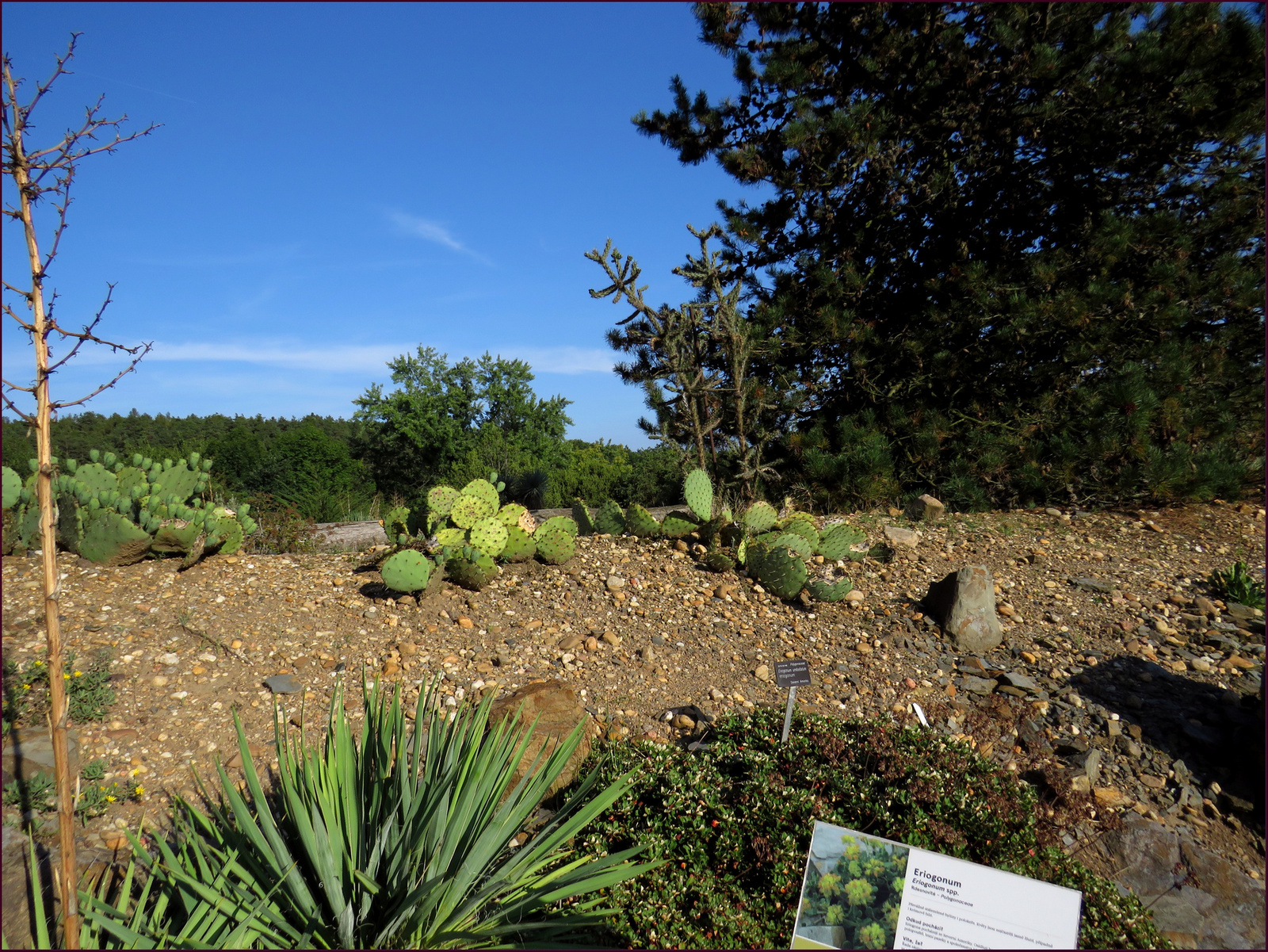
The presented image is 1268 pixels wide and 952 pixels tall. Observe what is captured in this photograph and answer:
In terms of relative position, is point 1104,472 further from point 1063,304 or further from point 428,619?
point 428,619

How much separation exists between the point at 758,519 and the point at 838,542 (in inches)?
25.7

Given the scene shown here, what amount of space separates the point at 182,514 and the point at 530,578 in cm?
246

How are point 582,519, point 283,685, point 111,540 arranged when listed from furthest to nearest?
1. point 582,519
2. point 111,540
3. point 283,685

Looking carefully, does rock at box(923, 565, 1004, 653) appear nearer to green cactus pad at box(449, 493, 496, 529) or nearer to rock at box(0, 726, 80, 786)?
green cactus pad at box(449, 493, 496, 529)

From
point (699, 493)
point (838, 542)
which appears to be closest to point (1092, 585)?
point (838, 542)

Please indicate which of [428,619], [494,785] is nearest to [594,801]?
[494,785]

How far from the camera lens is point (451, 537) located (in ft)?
17.7

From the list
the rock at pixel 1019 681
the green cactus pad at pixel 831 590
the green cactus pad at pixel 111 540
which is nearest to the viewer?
the rock at pixel 1019 681

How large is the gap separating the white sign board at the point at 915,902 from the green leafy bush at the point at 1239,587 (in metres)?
3.94

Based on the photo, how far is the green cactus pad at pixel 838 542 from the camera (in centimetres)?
585

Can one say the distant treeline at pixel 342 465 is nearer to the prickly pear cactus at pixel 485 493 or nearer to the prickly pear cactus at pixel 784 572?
the prickly pear cactus at pixel 485 493

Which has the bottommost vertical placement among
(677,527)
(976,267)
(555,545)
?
(555,545)

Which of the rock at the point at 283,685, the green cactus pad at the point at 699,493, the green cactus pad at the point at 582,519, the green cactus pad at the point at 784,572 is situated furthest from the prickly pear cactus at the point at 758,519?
the rock at the point at 283,685

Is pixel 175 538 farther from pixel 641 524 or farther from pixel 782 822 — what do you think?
pixel 782 822
